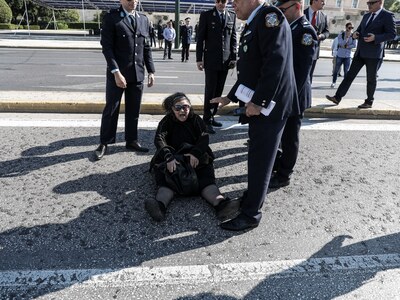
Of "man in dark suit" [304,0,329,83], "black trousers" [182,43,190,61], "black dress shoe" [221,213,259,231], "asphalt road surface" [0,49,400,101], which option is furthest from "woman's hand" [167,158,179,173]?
"black trousers" [182,43,190,61]

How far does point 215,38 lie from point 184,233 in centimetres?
318

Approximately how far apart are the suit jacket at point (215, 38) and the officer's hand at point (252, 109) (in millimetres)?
2698

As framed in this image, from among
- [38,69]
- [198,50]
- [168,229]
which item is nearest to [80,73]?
[38,69]

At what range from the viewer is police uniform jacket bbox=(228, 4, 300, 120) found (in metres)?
2.22

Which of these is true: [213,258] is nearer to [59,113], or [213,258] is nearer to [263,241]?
[263,241]

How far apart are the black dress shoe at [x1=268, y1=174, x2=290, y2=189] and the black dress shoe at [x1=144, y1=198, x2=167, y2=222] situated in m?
1.25

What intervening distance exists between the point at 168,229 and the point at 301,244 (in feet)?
3.51

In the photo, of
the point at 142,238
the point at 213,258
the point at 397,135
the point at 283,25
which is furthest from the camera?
the point at 397,135

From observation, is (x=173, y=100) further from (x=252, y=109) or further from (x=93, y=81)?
(x=93, y=81)

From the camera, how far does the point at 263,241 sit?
2664mm

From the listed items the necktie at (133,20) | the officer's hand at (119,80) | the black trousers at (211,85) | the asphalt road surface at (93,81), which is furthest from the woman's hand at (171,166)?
the asphalt road surface at (93,81)

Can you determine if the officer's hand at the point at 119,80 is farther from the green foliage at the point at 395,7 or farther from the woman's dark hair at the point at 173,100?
the green foliage at the point at 395,7

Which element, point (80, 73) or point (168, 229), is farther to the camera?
point (80, 73)

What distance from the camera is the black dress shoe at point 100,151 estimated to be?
4070 millimetres
